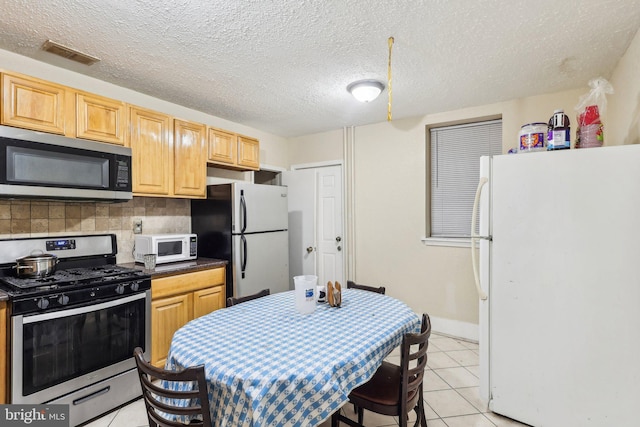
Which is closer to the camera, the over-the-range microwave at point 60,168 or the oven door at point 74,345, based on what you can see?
the oven door at point 74,345

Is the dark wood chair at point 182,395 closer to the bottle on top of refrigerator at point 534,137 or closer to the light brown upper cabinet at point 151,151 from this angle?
the light brown upper cabinet at point 151,151

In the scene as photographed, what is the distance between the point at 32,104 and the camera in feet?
6.68

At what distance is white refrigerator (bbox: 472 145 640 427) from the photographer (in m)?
1.69

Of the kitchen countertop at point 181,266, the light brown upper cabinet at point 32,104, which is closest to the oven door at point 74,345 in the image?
the kitchen countertop at point 181,266

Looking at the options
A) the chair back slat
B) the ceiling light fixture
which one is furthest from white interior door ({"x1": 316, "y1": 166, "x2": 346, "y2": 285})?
the chair back slat

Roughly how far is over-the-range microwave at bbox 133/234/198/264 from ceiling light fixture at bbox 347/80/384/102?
203 cm

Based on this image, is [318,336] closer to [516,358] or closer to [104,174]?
[516,358]

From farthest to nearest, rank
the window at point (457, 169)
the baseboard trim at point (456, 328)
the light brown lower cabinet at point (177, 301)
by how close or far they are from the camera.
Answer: the window at point (457, 169) < the baseboard trim at point (456, 328) < the light brown lower cabinet at point (177, 301)

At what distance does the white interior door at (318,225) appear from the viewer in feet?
13.7

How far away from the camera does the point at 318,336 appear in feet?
4.82

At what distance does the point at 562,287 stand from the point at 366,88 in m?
1.96

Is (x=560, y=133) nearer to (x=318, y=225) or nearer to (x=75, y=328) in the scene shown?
(x=318, y=225)

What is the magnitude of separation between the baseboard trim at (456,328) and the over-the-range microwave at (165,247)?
2.75 m

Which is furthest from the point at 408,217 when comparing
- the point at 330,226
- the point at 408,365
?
the point at 408,365
